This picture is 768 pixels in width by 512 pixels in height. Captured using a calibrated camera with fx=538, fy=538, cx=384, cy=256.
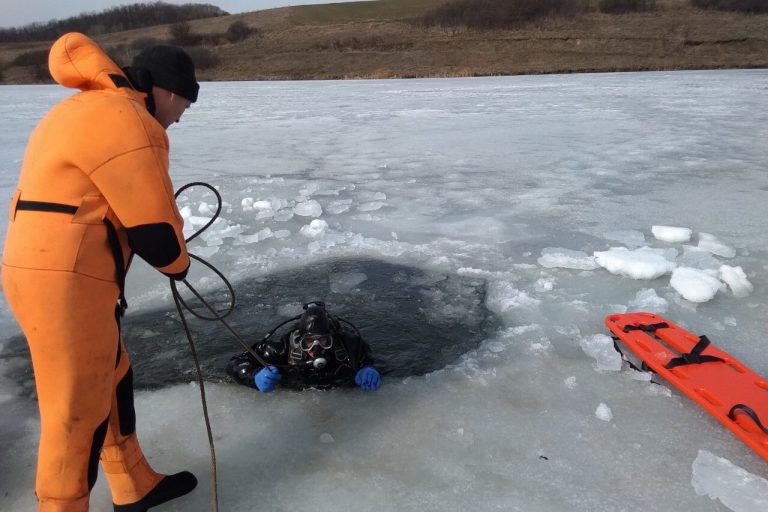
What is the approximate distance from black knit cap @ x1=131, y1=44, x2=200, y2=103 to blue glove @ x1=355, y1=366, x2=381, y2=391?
1435 millimetres

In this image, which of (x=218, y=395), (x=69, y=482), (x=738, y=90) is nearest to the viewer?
(x=69, y=482)

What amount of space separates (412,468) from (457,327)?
3.74ft

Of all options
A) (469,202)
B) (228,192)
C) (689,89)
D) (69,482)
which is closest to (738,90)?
(689,89)

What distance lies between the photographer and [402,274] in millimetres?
3799

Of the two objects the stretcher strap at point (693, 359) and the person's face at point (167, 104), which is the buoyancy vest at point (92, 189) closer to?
the person's face at point (167, 104)

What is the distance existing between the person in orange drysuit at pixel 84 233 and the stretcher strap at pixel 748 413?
221 cm

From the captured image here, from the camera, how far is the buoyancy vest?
4.63ft

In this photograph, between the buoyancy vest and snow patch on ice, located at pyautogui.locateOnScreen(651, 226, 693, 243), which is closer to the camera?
the buoyancy vest

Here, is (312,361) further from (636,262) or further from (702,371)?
(636,262)

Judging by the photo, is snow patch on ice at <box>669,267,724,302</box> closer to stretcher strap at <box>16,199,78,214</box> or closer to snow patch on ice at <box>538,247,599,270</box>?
snow patch on ice at <box>538,247,599,270</box>

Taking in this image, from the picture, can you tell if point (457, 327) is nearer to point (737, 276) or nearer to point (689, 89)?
point (737, 276)

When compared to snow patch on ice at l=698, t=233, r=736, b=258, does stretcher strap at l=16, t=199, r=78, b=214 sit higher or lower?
higher

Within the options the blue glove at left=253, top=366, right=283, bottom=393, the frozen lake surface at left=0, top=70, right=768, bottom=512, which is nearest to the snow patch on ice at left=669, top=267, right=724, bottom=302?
the frozen lake surface at left=0, top=70, right=768, bottom=512

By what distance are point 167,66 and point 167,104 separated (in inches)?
4.7
